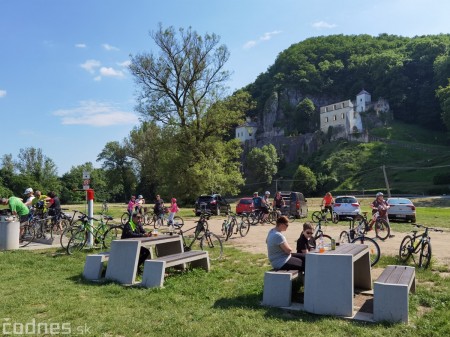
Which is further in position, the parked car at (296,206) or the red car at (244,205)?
the red car at (244,205)

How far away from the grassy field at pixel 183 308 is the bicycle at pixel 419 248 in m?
0.47

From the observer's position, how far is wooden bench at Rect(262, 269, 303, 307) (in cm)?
573

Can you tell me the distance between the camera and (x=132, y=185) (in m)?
73.4

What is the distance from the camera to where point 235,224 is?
49.9 feet

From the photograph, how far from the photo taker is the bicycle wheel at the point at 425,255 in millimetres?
8289

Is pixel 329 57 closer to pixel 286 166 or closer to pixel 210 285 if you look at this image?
pixel 286 166

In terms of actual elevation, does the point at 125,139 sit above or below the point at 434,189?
above

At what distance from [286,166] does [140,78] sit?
79.8m

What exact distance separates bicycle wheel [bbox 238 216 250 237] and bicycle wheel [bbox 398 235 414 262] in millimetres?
6618

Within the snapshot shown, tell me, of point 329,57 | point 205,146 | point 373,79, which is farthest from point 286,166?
point 205,146

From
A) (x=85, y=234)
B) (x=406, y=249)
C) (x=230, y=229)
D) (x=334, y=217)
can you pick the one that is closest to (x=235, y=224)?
(x=230, y=229)

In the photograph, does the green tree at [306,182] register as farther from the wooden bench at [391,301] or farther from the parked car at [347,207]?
the wooden bench at [391,301]

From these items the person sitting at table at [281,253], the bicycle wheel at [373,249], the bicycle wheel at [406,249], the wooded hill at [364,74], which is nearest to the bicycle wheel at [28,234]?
the person sitting at table at [281,253]

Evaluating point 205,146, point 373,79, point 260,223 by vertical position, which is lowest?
point 260,223
